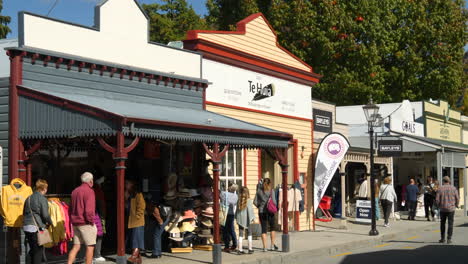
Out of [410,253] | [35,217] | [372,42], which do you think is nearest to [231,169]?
[410,253]

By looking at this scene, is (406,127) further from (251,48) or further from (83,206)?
(83,206)

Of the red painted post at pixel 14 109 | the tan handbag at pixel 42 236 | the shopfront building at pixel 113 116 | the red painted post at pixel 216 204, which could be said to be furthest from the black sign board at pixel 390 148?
the tan handbag at pixel 42 236

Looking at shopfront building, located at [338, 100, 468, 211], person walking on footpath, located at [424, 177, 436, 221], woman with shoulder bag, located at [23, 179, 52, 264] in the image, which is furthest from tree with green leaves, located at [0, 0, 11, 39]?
woman with shoulder bag, located at [23, 179, 52, 264]

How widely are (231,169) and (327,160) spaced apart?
4613 millimetres

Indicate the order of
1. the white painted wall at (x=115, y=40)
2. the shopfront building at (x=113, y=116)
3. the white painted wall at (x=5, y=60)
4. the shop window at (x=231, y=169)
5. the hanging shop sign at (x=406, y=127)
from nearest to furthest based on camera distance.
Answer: the shopfront building at (x=113, y=116)
the white painted wall at (x=5, y=60)
the white painted wall at (x=115, y=40)
the shop window at (x=231, y=169)
the hanging shop sign at (x=406, y=127)

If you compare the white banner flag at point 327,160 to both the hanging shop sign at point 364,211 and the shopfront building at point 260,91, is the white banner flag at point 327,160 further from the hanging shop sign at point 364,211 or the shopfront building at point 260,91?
the hanging shop sign at point 364,211

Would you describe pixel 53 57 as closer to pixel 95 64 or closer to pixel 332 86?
pixel 95 64

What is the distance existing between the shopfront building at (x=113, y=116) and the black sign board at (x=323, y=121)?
7102mm

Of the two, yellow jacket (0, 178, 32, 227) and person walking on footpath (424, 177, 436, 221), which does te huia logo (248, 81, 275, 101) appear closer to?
yellow jacket (0, 178, 32, 227)

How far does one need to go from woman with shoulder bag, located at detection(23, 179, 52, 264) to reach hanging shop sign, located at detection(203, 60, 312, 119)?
6.89m

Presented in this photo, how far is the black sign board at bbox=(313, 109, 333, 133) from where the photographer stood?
24.0 metres

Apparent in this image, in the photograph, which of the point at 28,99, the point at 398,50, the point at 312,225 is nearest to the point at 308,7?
the point at 398,50

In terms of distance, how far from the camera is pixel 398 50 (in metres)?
40.9

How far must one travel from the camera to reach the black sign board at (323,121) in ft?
78.8
